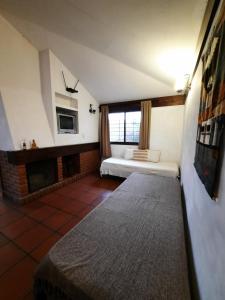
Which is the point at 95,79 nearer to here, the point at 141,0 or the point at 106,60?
the point at 106,60

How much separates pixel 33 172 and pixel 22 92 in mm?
1516

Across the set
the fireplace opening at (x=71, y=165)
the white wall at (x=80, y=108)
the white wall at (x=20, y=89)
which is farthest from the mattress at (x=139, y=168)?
the white wall at (x=20, y=89)

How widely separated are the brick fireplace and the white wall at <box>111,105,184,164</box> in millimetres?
2120

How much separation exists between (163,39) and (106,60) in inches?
61.2

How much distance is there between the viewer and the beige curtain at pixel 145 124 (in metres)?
3.67

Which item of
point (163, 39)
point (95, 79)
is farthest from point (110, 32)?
point (95, 79)

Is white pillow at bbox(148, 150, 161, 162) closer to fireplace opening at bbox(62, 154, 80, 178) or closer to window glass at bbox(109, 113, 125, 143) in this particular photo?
window glass at bbox(109, 113, 125, 143)

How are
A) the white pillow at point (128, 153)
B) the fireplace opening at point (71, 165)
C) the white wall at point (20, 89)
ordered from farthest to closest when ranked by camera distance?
the white pillow at point (128, 153)
the fireplace opening at point (71, 165)
the white wall at point (20, 89)

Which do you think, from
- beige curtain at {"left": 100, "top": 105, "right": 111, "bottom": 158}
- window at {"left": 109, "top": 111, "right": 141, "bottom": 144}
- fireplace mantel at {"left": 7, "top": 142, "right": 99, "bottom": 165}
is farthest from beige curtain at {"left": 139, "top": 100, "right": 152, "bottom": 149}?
fireplace mantel at {"left": 7, "top": 142, "right": 99, "bottom": 165}

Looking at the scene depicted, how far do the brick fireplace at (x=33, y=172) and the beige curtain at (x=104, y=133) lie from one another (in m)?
0.91

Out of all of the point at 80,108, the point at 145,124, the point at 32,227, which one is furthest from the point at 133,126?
the point at 32,227

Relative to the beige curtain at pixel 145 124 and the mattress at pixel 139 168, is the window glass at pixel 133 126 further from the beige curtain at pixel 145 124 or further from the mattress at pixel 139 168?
the mattress at pixel 139 168

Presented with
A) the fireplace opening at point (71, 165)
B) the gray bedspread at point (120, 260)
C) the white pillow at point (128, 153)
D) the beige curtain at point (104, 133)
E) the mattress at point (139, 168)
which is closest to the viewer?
the gray bedspread at point (120, 260)

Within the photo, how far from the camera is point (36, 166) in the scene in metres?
2.71
